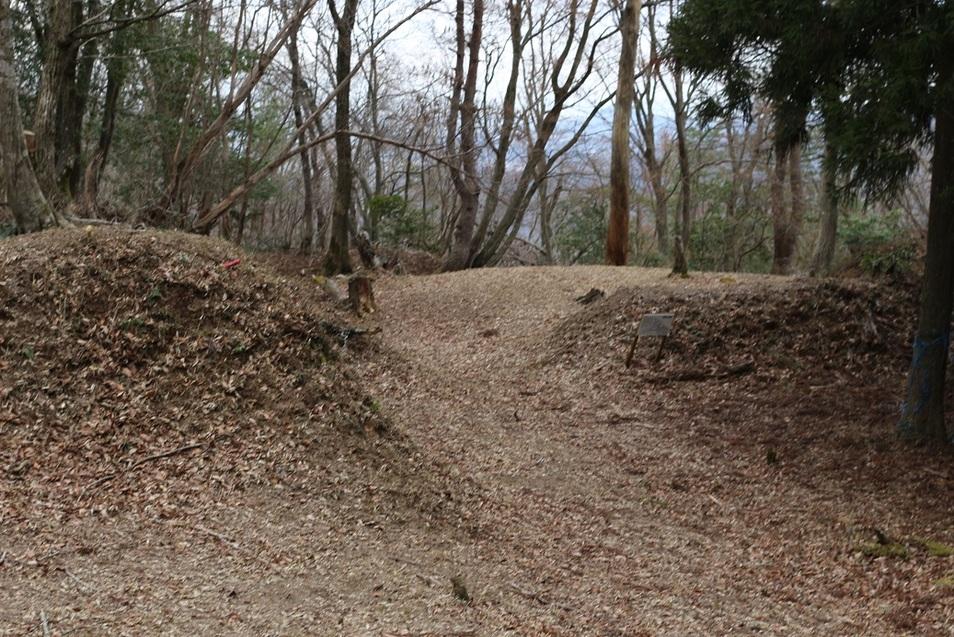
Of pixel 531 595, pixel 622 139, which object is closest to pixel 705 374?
pixel 531 595

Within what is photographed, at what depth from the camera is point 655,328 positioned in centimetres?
1067

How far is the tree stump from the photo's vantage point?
13.0 m

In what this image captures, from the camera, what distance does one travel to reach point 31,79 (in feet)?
46.2

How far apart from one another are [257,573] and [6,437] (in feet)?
6.13

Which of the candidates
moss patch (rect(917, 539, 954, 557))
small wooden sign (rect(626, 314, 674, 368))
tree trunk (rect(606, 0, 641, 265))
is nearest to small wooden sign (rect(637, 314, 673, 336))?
small wooden sign (rect(626, 314, 674, 368))

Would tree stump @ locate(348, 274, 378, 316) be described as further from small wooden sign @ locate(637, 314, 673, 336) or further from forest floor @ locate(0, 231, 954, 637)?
small wooden sign @ locate(637, 314, 673, 336)

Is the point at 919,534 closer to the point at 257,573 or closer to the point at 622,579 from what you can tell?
the point at 622,579

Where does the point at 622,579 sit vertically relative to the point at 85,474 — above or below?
below

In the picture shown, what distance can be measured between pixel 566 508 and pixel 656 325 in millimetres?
4414

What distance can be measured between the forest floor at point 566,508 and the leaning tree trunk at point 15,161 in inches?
124

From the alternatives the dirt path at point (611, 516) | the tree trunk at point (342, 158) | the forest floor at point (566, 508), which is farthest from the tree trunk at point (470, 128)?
the forest floor at point (566, 508)

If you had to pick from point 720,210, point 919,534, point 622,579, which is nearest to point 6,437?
point 622,579

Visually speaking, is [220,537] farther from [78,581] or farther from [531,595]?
[531,595]

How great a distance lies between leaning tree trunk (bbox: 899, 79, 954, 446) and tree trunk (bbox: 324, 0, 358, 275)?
983cm
